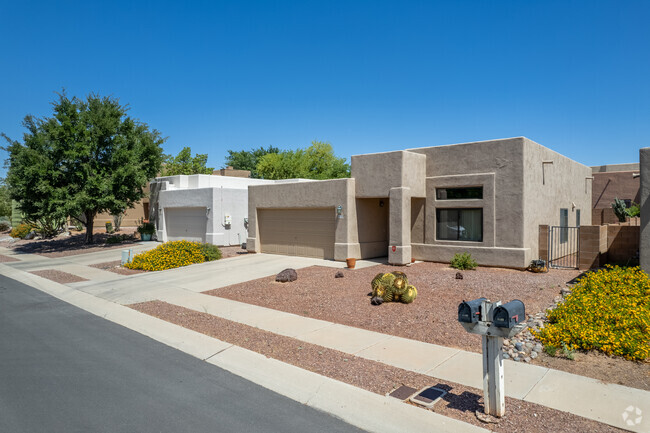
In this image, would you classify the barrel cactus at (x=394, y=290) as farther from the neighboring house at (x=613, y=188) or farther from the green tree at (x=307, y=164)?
the green tree at (x=307, y=164)

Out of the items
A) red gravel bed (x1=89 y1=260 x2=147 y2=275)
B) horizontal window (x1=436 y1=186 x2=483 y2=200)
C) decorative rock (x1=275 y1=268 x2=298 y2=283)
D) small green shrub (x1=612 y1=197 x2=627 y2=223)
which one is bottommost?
red gravel bed (x1=89 y1=260 x2=147 y2=275)

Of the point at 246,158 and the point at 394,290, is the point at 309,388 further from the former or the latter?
the point at 246,158

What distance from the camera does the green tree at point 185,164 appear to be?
166 feet

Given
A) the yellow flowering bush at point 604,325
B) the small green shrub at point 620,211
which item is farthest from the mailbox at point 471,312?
the small green shrub at point 620,211

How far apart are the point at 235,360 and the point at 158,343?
6.77 feet

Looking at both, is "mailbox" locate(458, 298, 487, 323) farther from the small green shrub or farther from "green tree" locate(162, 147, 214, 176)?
"green tree" locate(162, 147, 214, 176)

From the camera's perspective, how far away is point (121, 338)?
8.84 m

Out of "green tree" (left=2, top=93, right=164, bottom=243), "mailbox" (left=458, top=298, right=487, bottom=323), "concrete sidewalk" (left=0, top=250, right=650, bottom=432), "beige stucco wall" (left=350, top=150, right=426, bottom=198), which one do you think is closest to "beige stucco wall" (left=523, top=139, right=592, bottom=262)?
"beige stucco wall" (left=350, top=150, right=426, bottom=198)

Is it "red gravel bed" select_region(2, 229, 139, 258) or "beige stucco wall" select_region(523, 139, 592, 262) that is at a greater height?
"beige stucco wall" select_region(523, 139, 592, 262)

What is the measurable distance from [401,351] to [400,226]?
386 inches

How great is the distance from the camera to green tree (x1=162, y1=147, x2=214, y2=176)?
50.6 metres

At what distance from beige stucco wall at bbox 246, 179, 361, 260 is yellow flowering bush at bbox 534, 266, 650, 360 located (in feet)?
33.3

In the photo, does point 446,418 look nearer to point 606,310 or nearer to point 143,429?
point 143,429

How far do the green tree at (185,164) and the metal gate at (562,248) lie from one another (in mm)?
41224
